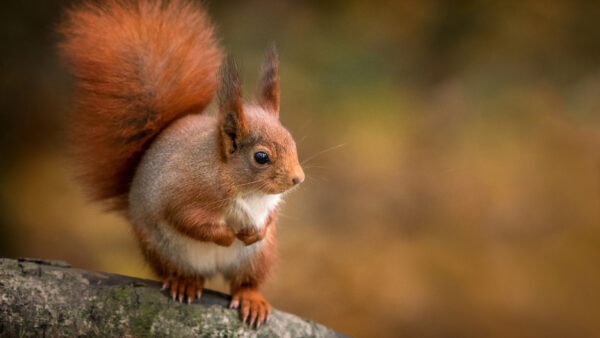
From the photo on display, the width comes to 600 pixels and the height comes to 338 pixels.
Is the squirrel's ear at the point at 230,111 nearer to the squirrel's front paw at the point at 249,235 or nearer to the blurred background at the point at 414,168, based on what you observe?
the squirrel's front paw at the point at 249,235

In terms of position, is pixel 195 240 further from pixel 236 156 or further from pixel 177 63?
pixel 177 63

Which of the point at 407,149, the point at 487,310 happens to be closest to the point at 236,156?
the point at 407,149

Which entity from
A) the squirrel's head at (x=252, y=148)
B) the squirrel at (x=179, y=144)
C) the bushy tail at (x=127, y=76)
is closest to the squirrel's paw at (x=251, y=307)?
the squirrel at (x=179, y=144)

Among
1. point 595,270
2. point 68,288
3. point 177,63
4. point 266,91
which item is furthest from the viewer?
point 595,270

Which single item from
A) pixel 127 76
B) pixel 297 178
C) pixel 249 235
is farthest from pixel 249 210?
pixel 127 76

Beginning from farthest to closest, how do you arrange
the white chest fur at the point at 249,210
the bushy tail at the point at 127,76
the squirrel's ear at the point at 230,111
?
the bushy tail at the point at 127,76 → the white chest fur at the point at 249,210 → the squirrel's ear at the point at 230,111

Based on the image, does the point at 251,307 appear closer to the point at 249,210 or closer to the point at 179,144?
the point at 249,210

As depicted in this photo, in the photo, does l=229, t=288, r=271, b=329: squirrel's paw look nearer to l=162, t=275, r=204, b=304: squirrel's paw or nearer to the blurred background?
l=162, t=275, r=204, b=304: squirrel's paw
